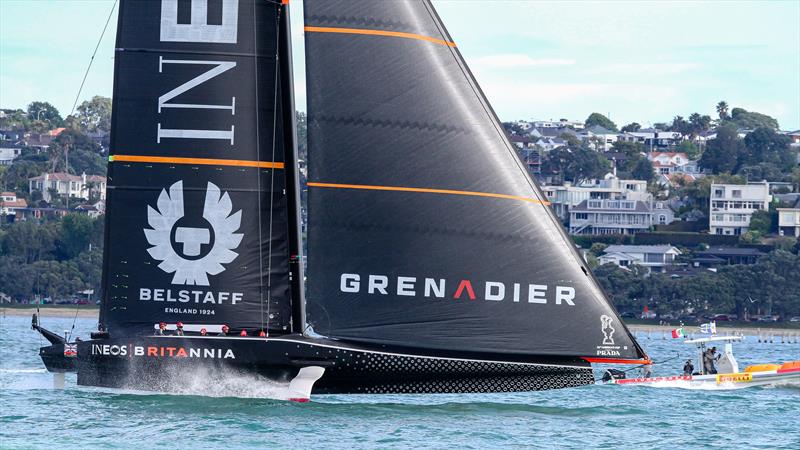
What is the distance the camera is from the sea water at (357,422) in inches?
869

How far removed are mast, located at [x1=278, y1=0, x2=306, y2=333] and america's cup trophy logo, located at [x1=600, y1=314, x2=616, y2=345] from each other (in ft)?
15.2

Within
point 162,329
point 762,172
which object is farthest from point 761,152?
point 162,329

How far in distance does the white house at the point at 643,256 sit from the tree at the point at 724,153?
5511 centimetres

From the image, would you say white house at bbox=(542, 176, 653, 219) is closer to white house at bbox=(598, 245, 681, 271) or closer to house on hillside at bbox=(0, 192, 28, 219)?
white house at bbox=(598, 245, 681, 271)

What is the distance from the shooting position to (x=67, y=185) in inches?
6698

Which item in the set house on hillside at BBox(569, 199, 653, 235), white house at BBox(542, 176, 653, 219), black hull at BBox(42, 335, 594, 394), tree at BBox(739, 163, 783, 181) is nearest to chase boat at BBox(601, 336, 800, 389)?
black hull at BBox(42, 335, 594, 394)

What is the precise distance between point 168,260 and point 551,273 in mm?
5955

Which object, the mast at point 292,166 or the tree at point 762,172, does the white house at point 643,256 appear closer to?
the tree at point 762,172

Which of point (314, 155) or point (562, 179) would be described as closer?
point (314, 155)

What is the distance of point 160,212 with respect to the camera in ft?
80.6

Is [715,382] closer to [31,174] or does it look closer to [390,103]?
[390,103]

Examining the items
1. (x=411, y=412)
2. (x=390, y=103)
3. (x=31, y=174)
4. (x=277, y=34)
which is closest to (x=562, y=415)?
(x=411, y=412)

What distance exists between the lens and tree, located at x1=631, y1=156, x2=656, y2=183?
19075 cm

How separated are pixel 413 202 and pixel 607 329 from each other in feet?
11.7
